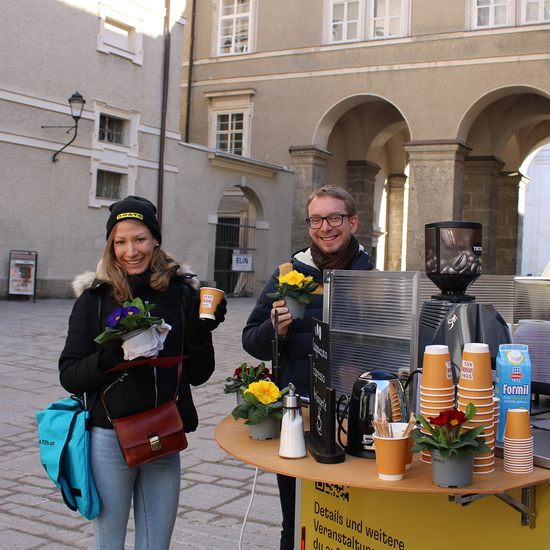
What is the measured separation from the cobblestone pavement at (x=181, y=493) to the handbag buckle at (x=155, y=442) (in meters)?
0.72

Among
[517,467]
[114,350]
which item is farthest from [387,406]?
[114,350]

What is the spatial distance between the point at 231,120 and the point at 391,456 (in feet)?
76.8

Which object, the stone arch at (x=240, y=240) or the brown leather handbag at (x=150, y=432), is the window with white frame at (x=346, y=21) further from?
the brown leather handbag at (x=150, y=432)

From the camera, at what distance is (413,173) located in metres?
21.2

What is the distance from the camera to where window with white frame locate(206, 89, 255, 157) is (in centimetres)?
2419

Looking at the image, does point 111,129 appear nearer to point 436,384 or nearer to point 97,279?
point 97,279

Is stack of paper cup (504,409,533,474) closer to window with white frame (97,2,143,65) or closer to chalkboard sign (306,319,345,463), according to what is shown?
chalkboard sign (306,319,345,463)

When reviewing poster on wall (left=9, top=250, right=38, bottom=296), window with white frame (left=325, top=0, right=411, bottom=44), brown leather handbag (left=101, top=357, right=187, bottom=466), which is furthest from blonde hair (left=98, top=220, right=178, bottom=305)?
window with white frame (left=325, top=0, right=411, bottom=44)

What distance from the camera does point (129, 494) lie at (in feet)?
8.90

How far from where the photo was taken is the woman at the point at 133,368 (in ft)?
8.68

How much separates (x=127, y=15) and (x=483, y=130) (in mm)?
11996

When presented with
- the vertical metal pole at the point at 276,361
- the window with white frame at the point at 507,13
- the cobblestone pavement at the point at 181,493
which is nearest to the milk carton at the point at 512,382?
the vertical metal pole at the point at 276,361

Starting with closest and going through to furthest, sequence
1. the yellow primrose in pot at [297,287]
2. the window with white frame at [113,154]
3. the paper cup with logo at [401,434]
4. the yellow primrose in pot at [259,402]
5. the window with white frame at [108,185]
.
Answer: the paper cup with logo at [401,434] → the yellow primrose in pot at [259,402] → the yellow primrose in pot at [297,287] → the window with white frame at [113,154] → the window with white frame at [108,185]

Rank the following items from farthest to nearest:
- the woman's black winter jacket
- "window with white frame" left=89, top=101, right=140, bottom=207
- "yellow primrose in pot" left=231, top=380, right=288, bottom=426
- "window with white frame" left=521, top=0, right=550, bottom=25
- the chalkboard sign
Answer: "window with white frame" left=521, top=0, right=550, bottom=25 → "window with white frame" left=89, top=101, right=140, bottom=207 → the woman's black winter jacket → "yellow primrose in pot" left=231, top=380, right=288, bottom=426 → the chalkboard sign
